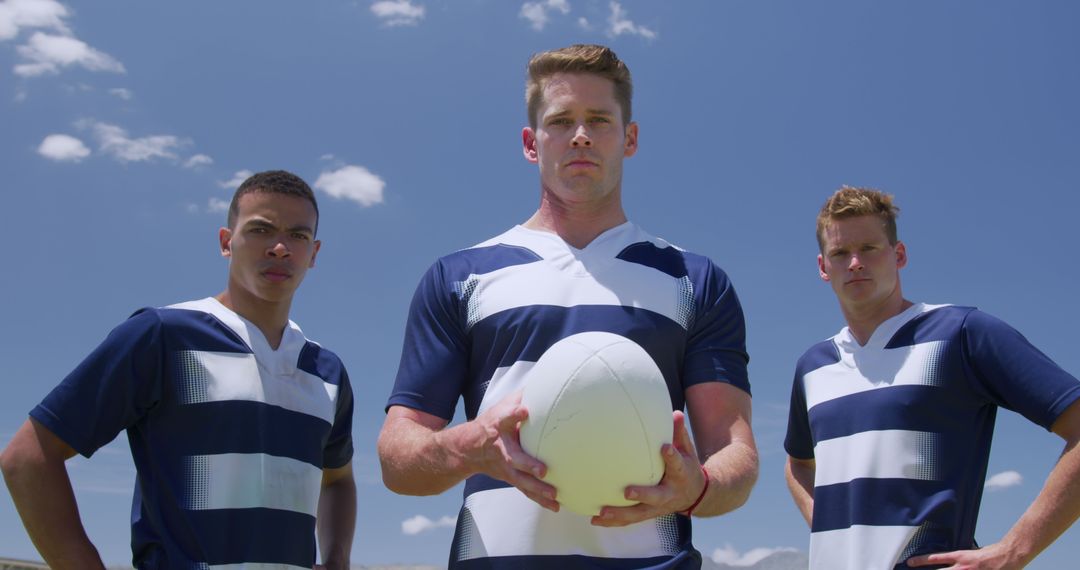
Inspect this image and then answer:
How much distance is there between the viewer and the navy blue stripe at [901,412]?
230 inches

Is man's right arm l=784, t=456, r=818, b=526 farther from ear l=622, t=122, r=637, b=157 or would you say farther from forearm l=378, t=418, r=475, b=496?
forearm l=378, t=418, r=475, b=496

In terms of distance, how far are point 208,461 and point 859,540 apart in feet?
13.3

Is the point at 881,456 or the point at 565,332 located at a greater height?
the point at 565,332

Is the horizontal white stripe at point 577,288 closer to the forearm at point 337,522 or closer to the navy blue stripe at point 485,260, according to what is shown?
the navy blue stripe at point 485,260

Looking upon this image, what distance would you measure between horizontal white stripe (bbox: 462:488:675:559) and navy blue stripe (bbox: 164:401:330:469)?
2.05 m

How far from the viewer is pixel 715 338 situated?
4023 millimetres

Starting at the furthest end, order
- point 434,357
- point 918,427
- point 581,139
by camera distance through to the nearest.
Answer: point 918,427 → point 581,139 → point 434,357

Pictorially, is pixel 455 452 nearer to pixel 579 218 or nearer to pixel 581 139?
pixel 579 218

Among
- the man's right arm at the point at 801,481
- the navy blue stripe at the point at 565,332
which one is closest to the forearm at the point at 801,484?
the man's right arm at the point at 801,481

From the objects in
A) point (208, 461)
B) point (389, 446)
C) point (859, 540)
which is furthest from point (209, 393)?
point (859, 540)

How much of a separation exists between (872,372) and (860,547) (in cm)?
119

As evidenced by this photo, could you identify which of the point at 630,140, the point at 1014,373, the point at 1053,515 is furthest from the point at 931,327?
→ the point at 630,140

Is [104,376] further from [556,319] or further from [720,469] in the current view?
[720,469]

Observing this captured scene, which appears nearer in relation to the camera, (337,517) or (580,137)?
(580,137)
